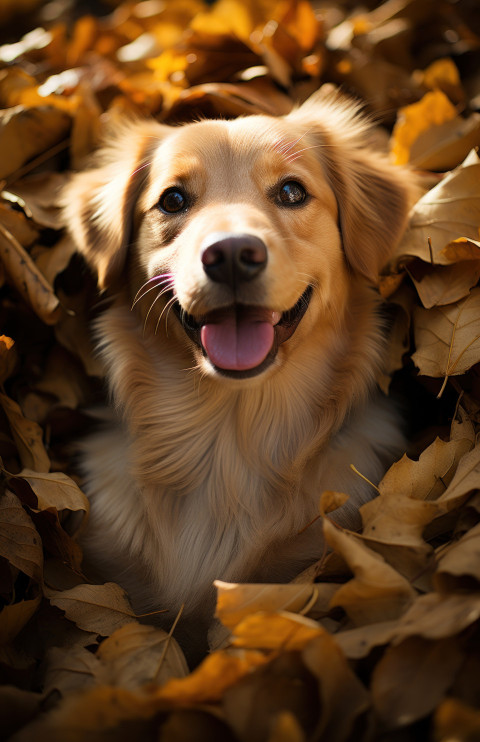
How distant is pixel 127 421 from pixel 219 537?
60cm

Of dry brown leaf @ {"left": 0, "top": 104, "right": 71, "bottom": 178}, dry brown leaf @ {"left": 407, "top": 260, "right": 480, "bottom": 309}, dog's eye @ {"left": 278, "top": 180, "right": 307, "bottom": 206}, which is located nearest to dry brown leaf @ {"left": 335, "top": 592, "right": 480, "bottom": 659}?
dry brown leaf @ {"left": 407, "top": 260, "right": 480, "bottom": 309}

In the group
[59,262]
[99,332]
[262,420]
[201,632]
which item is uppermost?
[59,262]

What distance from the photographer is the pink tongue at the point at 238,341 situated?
2.11m

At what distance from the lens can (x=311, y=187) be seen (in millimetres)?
2410

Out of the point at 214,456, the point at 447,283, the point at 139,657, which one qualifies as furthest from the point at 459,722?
the point at 447,283

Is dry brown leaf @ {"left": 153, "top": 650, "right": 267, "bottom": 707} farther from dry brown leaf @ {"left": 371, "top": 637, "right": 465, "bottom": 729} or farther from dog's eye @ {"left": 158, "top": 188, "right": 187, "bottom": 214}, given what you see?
dog's eye @ {"left": 158, "top": 188, "right": 187, "bottom": 214}

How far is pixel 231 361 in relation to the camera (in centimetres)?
211

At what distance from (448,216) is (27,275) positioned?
1649 mm

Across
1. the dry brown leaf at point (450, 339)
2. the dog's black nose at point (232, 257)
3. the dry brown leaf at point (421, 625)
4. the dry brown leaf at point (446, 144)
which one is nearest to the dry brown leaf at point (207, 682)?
the dry brown leaf at point (421, 625)

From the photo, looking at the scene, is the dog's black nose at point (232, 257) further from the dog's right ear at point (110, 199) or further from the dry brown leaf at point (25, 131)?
the dry brown leaf at point (25, 131)

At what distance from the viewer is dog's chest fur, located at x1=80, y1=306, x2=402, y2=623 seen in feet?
7.41

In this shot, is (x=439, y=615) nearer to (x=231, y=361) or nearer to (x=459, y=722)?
(x=459, y=722)

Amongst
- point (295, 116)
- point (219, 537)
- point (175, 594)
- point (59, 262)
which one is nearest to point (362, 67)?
point (295, 116)

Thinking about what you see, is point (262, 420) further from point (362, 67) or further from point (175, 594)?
point (362, 67)
